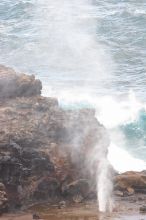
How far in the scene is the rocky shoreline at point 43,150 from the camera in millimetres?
18281

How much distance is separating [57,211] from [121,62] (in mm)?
30503

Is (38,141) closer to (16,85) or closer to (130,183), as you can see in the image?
(16,85)

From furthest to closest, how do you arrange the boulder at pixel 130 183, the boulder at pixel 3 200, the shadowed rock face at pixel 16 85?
the boulder at pixel 130 183 → the shadowed rock face at pixel 16 85 → the boulder at pixel 3 200

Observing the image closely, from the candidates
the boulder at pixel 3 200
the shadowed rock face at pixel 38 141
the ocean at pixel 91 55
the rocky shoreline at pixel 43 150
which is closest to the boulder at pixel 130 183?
the rocky shoreline at pixel 43 150

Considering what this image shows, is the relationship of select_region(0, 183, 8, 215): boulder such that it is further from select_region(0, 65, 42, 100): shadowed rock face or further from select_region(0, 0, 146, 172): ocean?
select_region(0, 0, 146, 172): ocean

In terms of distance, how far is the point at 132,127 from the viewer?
115 ft

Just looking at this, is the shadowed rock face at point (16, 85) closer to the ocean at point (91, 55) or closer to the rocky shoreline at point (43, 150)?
the rocky shoreline at point (43, 150)

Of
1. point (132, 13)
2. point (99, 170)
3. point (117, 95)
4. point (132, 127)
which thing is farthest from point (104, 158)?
point (132, 13)

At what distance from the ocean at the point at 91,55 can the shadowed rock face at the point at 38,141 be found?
683cm

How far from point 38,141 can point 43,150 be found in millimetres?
329

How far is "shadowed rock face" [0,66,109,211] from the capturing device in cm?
1830

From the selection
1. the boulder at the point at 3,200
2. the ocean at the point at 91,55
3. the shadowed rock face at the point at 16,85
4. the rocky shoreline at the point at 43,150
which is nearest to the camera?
the boulder at the point at 3,200

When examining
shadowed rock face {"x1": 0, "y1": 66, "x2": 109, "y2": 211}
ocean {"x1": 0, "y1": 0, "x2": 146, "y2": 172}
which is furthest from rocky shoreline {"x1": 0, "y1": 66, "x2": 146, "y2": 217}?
ocean {"x1": 0, "y1": 0, "x2": 146, "y2": 172}

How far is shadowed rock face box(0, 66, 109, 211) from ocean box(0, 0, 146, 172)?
6832mm
